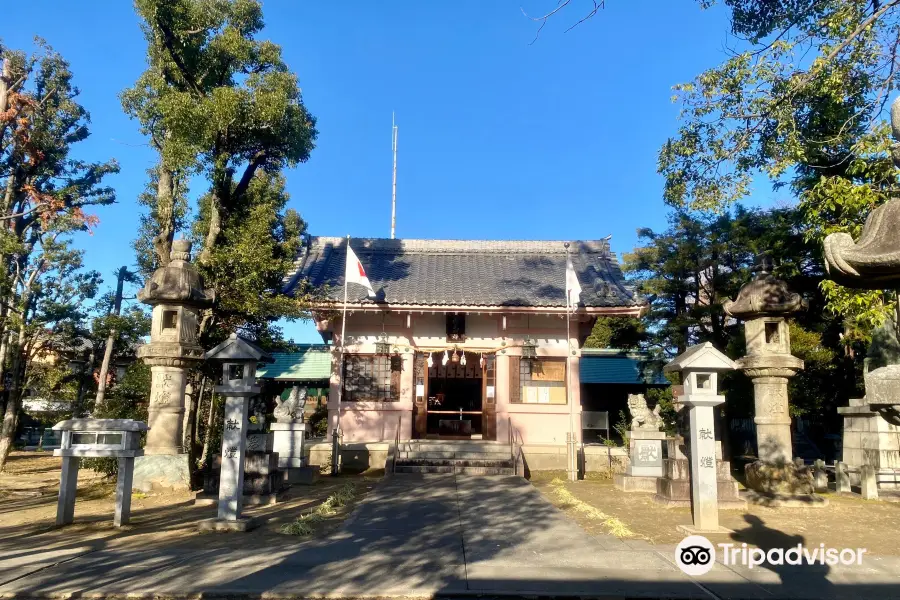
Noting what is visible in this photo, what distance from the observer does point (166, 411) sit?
1119 centimetres

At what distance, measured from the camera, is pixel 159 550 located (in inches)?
266

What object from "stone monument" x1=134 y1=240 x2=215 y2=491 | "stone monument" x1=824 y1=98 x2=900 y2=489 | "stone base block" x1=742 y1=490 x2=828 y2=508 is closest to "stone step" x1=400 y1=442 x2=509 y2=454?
"stone monument" x1=134 y1=240 x2=215 y2=491

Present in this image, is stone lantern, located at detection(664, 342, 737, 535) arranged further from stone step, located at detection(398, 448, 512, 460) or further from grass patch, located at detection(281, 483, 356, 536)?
stone step, located at detection(398, 448, 512, 460)

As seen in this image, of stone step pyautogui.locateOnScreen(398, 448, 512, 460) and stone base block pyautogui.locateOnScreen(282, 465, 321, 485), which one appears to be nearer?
stone base block pyautogui.locateOnScreen(282, 465, 321, 485)

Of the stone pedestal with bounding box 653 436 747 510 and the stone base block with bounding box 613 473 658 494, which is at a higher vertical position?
the stone pedestal with bounding box 653 436 747 510

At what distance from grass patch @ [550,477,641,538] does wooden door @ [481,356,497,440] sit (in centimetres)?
340

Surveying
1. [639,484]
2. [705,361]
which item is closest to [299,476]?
[639,484]

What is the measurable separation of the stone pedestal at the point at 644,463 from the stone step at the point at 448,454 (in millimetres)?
3426

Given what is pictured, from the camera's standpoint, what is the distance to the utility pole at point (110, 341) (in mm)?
15198

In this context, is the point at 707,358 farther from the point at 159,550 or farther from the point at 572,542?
the point at 159,550

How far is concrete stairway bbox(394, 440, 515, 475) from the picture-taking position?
14.5 m

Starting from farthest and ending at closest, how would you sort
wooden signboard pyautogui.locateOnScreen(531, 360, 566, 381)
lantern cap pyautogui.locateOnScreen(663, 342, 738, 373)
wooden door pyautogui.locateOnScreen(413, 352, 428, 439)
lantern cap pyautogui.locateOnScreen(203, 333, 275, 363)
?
wooden signboard pyautogui.locateOnScreen(531, 360, 566, 381) → wooden door pyautogui.locateOnScreen(413, 352, 428, 439) → lantern cap pyautogui.locateOnScreen(203, 333, 275, 363) → lantern cap pyautogui.locateOnScreen(663, 342, 738, 373)

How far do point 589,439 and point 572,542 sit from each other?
1468 cm

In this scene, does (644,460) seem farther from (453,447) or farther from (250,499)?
(250,499)
